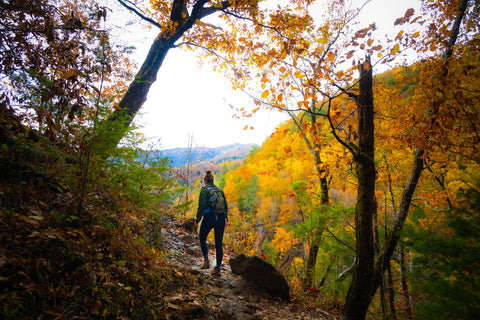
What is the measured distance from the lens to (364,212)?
3752 millimetres

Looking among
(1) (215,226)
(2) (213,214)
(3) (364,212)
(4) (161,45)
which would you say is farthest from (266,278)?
(4) (161,45)

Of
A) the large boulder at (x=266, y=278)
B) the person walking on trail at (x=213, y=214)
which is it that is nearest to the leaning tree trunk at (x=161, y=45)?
the person walking on trail at (x=213, y=214)

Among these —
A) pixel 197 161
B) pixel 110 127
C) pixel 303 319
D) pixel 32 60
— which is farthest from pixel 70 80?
pixel 197 161

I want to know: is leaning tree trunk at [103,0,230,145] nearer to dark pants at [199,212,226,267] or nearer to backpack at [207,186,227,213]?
backpack at [207,186,227,213]

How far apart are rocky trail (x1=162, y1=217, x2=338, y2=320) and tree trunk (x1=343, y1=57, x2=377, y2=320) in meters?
0.77

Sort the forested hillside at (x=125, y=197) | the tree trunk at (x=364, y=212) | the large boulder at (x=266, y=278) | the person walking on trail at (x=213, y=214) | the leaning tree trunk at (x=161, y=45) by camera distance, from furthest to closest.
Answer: the leaning tree trunk at (x=161, y=45) < the person walking on trail at (x=213, y=214) < the large boulder at (x=266, y=278) < the tree trunk at (x=364, y=212) < the forested hillside at (x=125, y=197)

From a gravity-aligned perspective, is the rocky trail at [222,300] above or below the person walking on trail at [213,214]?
below

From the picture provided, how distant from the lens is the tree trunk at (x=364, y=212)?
3611 millimetres

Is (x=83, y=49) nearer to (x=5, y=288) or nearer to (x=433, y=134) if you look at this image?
(x=5, y=288)

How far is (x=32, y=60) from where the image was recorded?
2986mm

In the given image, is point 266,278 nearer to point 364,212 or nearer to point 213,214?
point 213,214

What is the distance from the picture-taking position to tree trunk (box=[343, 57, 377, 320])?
3.61 meters

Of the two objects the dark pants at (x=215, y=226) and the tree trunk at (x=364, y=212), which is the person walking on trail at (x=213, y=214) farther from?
the tree trunk at (x=364, y=212)

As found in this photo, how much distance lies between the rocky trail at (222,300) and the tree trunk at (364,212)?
2.51ft
